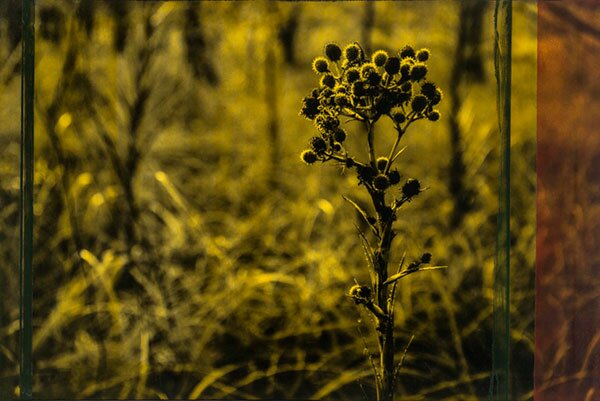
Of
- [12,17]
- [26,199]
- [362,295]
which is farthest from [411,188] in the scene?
[12,17]

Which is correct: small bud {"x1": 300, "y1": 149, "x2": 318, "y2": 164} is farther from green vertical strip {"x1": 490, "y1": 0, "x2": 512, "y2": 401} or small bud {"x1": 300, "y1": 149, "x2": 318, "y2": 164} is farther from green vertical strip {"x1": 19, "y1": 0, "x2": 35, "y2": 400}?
green vertical strip {"x1": 19, "y1": 0, "x2": 35, "y2": 400}

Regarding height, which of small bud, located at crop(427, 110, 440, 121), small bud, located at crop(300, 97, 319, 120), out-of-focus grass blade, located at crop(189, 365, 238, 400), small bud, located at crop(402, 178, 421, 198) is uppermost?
small bud, located at crop(300, 97, 319, 120)

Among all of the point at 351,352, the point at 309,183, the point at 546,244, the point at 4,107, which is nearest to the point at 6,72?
the point at 4,107

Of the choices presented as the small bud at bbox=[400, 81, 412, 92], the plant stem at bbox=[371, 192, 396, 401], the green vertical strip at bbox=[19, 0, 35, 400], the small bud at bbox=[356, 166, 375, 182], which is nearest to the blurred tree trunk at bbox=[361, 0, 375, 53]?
the small bud at bbox=[400, 81, 412, 92]

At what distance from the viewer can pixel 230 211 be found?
3.32 meters

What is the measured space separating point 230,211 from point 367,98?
2.35ft

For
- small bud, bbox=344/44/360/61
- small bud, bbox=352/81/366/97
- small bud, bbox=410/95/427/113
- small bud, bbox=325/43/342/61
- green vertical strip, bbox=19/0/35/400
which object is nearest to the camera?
green vertical strip, bbox=19/0/35/400

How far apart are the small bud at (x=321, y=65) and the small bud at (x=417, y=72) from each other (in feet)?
1.04

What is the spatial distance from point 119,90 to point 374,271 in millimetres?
1139

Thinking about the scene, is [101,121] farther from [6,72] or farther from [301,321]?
[301,321]

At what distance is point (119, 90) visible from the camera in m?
3.33

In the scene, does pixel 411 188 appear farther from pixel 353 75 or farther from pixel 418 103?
pixel 353 75

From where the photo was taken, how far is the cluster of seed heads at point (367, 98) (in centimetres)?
292

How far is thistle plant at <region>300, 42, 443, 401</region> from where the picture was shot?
9.59ft
